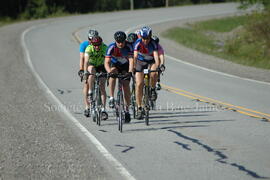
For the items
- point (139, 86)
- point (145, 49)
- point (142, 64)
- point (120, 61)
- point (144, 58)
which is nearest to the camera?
point (120, 61)

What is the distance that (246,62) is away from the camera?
25.7m

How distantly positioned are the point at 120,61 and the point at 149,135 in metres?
2.10

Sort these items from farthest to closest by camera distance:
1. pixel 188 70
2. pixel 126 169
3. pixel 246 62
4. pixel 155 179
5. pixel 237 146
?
pixel 246 62 < pixel 188 70 < pixel 237 146 < pixel 126 169 < pixel 155 179

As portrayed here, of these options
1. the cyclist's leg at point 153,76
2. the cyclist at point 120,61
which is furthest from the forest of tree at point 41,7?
the cyclist at point 120,61

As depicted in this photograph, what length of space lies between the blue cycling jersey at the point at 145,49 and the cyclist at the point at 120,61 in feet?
2.16

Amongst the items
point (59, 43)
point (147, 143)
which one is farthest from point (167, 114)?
point (59, 43)

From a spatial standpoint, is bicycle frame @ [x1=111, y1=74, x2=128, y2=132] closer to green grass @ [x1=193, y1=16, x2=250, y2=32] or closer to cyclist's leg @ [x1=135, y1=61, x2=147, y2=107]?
cyclist's leg @ [x1=135, y1=61, x2=147, y2=107]

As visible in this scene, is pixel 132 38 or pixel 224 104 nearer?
pixel 132 38

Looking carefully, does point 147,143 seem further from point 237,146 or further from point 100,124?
point 100,124

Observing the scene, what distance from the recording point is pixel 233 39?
3738 centimetres

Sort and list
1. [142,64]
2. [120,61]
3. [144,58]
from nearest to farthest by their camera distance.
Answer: [120,61] < [144,58] < [142,64]

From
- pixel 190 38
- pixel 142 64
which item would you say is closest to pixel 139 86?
pixel 142 64

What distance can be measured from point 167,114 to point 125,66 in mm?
1810

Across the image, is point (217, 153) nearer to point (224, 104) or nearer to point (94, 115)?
point (94, 115)
